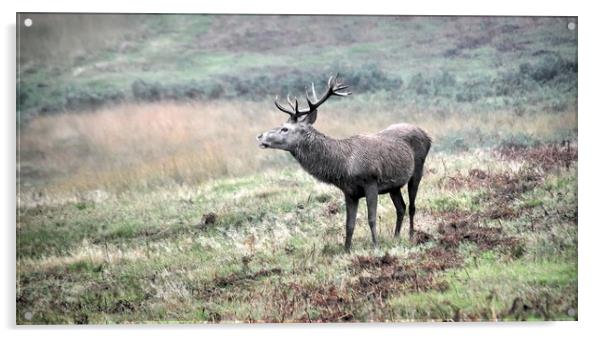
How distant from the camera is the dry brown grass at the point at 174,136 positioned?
13.3 metres

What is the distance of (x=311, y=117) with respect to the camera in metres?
13.1

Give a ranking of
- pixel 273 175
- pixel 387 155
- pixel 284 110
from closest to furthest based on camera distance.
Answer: pixel 284 110
pixel 387 155
pixel 273 175

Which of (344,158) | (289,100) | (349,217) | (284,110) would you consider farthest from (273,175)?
(284,110)

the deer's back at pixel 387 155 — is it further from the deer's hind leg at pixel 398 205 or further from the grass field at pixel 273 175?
the grass field at pixel 273 175

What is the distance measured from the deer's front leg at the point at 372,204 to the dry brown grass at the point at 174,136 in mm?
970

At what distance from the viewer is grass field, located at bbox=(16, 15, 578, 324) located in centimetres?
1260

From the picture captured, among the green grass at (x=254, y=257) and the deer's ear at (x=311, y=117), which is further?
the deer's ear at (x=311, y=117)

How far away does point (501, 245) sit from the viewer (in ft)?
42.4

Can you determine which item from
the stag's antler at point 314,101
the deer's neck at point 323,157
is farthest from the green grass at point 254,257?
the stag's antler at point 314,101

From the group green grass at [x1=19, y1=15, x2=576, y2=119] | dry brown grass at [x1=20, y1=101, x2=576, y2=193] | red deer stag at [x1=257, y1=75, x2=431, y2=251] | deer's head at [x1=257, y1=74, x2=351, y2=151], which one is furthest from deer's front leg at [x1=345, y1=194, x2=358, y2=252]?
green grass at [x1=19, y1=15, x2=576, y2=119]

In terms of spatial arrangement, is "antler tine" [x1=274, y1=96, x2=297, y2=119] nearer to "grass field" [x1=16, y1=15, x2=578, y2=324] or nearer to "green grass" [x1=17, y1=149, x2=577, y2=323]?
"grass field" [x1=16, y1=15, x2=578, y2=324]

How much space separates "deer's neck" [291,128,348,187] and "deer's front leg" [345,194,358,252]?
0.67 ft

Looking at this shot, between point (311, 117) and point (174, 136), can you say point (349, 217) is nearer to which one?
point (311, 117)

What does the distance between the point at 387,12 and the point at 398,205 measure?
2.09 meters
